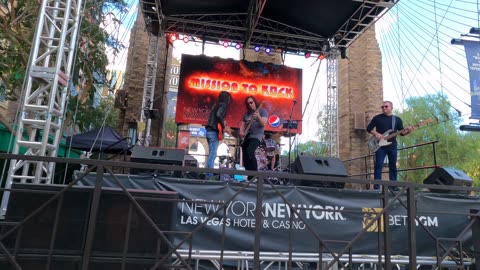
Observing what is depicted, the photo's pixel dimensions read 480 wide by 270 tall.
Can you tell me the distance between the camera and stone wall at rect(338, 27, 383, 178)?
13.3m

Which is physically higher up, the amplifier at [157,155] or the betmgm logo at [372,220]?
the amplifier at [157,155]

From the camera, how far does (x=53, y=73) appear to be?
5.12 meters

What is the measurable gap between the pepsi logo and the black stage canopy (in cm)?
266

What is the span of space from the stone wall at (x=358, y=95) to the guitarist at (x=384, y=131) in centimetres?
621

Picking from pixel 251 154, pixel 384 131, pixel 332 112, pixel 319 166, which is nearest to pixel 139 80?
pixel 332 112

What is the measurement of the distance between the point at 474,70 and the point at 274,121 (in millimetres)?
6143

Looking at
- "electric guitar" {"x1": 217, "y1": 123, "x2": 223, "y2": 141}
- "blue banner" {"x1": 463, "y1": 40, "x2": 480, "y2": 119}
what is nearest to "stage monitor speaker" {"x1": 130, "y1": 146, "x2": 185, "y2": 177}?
"electric guitar" {"x1": 217, "y1": 123, "x2": 223, "y2": 141}

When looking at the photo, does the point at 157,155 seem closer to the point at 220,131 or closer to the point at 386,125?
the point at 220,131

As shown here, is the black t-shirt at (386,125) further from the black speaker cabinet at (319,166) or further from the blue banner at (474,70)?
the blue banner at (474,70)

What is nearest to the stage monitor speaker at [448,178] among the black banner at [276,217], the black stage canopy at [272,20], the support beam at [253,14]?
the black banner at [276,217]

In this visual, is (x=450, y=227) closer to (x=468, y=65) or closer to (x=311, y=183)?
(x=311, y=183)

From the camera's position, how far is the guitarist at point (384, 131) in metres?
6.73

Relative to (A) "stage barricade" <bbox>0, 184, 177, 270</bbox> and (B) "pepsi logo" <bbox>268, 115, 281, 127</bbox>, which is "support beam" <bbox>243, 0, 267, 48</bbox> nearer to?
(B) "pepsi logo" <bbox>268, 115, 281, 127</bbox>

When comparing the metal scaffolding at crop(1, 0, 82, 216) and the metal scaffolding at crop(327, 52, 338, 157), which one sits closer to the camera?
the metal scaffolding at crop(1, 0, 82, 216)
